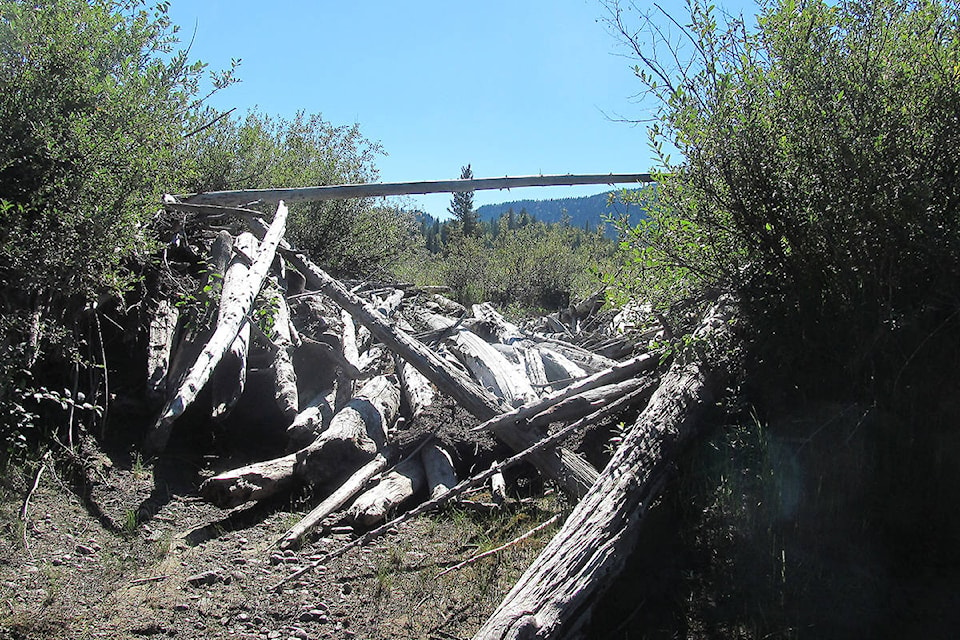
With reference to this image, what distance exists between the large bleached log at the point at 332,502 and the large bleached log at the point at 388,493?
8 centimetres

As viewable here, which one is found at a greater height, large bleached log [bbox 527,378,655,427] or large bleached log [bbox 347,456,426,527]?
large bleached log [bbox 527,378,655,427]

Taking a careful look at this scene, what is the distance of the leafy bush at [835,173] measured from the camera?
3.51 m

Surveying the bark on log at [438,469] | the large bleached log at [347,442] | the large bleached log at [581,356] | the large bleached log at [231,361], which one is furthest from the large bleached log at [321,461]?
the large bleached log at [581,356]

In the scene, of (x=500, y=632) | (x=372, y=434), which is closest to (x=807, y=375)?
(x=500, y=632)

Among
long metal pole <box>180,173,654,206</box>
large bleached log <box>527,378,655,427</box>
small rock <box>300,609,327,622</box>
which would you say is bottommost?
small rock <box>300,609,327,622</box>

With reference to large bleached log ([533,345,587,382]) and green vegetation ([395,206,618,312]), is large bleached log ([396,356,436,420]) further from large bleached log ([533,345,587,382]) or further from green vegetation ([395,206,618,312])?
green vegetation ([395,206,618,312])

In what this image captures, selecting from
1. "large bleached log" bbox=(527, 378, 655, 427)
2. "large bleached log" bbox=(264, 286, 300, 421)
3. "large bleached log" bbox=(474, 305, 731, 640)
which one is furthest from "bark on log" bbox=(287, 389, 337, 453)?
"large bleached log" bbox=(474, 305, 731, 640)

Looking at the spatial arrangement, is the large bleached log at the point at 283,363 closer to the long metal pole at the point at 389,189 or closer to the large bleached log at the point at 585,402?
the long metal pole at the point at 389,189

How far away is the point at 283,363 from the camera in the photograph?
579 centimetres

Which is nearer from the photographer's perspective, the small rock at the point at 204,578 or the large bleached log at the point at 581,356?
the small rock at the point at 204,578

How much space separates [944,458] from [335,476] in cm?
414

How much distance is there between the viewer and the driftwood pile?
3.39 meters

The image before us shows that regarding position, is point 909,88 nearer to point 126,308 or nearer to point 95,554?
point 95,554

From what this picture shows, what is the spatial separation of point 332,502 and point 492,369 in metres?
2.67
